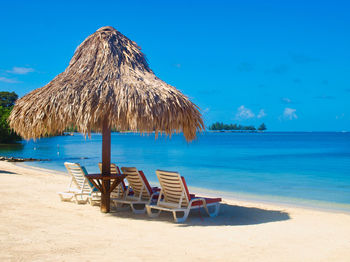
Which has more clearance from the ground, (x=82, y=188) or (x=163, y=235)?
(x=82, y=188)

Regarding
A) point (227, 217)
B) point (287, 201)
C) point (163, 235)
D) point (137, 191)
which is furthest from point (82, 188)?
point (287, 201)

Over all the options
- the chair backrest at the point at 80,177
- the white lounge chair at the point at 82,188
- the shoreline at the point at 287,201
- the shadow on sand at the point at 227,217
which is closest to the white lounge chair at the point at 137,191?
the shadow on sand at the point at 227,217

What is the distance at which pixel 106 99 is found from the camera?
514 centimetres

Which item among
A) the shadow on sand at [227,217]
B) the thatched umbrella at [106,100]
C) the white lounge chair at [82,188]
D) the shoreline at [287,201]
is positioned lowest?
the shoreline at [287,201]

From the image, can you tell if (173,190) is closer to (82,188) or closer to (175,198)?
(175,198)

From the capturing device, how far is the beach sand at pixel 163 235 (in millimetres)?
3672

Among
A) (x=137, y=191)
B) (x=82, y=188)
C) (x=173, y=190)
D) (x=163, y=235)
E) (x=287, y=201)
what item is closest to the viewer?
(x=163, y=235)

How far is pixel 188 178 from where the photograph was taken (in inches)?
587

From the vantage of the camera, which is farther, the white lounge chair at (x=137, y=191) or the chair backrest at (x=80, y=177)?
the chair backrest at (x=80, y=177)

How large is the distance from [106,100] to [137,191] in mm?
1785

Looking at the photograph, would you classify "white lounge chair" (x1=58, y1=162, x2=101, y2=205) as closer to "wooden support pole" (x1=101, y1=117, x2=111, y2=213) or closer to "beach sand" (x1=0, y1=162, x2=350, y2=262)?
"beach sand" (x1=0, y1=162, x2=350, y2=262)

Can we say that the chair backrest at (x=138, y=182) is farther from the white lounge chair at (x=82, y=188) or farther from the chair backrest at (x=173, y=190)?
the white lounge chair at (x=82, y=188)

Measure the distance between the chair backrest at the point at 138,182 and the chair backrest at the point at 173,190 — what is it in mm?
486

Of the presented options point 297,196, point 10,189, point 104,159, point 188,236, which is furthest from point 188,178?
point 188,236
